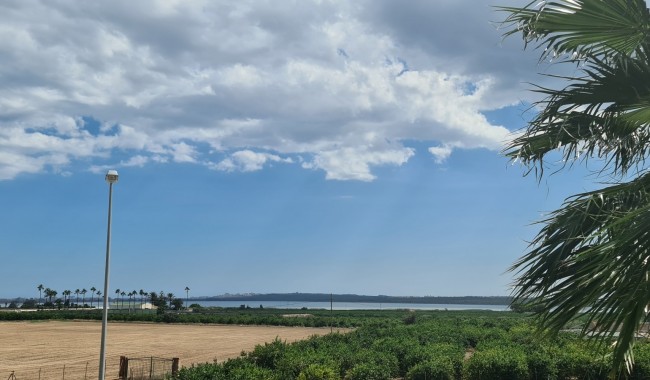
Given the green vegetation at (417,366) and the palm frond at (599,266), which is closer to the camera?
the palm frond at (599,266)

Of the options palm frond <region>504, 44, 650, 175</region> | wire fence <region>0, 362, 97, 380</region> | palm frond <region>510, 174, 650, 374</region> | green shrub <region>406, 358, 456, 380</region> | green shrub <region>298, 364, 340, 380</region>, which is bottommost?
wire fence <region>0, 362, 97, 380</region>

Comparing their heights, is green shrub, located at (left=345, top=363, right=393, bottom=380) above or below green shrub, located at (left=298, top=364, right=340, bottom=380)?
below

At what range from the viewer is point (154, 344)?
56406mm

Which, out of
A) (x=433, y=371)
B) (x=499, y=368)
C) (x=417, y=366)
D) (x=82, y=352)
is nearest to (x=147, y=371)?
(x=417, y=366)

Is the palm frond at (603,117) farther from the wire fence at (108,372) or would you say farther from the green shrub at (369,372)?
the wire fence at (108,372)

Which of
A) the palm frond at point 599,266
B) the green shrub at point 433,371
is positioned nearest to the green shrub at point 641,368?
the green shrub at point 433,371

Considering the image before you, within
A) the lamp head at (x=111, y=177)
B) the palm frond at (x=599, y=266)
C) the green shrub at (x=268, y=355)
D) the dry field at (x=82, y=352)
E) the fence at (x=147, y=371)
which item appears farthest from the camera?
the dry field at (x=82, y=352)

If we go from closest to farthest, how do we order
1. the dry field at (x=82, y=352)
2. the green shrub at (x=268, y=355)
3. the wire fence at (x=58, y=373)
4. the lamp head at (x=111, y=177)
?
the lamp head at (x=111, y=177) → the green shrub at (x=268, y=355) → the wire fence at (x=58, y=373) → the dry field at (x=82, y=352)

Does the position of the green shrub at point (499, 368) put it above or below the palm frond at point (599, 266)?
below

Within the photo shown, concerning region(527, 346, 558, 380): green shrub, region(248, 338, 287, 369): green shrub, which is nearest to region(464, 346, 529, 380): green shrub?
region(527, 346, 558, 380): green shrub

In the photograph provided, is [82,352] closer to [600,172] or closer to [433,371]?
[433,371]

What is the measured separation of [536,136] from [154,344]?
55038 millimetres

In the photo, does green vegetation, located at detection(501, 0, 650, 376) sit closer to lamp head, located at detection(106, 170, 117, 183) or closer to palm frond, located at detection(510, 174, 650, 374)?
palm frond, located at detection(510, 174, 650, 374)

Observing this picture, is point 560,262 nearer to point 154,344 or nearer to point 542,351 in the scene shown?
point 542,351
